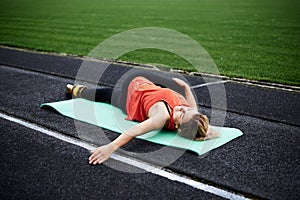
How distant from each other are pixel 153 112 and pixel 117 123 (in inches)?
23.3

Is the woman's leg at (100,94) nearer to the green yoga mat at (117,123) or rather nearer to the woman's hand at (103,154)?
the green yoga mat at (117,123)

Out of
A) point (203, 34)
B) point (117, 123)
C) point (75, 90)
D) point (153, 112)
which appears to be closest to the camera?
point (153, 112)

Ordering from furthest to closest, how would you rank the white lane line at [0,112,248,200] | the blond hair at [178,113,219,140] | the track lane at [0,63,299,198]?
→ the blond hair at [178,113,219,140], the track lane at [0,63,299,198], the white lane line at [0,112,248,200]

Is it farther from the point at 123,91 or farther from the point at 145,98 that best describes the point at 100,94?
the point at 145,98

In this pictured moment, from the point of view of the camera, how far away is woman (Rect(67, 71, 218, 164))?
3170 mm

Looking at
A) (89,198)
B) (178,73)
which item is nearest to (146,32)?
(178,73)

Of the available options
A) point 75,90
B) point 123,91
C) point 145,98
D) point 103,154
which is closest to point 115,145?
point 103,154

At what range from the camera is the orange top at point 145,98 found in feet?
12.0

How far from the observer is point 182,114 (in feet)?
11.2

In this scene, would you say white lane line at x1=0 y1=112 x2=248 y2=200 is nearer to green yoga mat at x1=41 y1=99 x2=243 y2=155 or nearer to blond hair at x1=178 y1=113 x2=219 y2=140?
green yoga mat at x1=41 y1=99 x2=243 y2=155

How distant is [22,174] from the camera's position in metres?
2.90

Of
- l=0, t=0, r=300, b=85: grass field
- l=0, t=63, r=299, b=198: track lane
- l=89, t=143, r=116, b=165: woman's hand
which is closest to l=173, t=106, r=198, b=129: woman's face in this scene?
l=0, t=63, r=299, b=198: track lane

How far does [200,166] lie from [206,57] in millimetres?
5165

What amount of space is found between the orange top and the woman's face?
0.07 m
